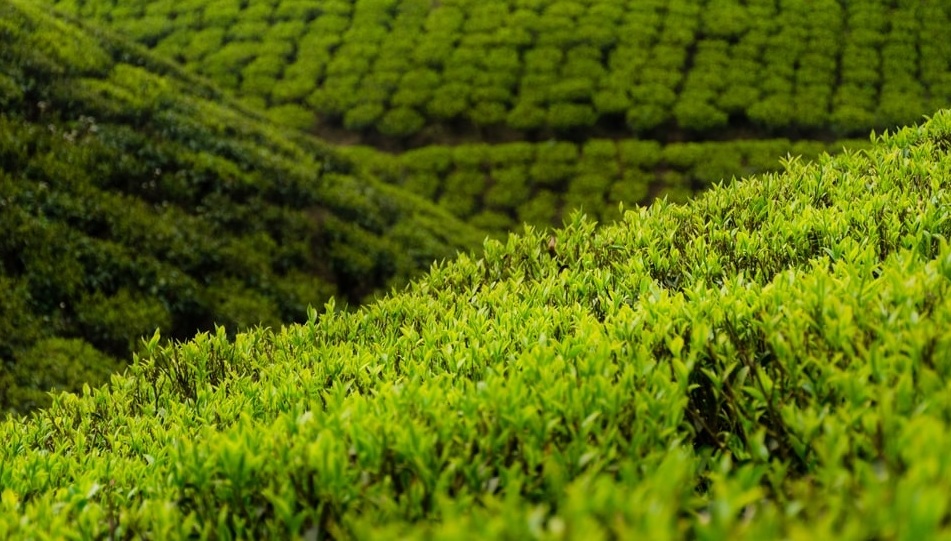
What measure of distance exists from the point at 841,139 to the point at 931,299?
23492 millimetres

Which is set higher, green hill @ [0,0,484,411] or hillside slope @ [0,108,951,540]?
hillside slope @ [0,108,951,540]

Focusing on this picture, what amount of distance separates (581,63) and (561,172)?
5604 millimetres

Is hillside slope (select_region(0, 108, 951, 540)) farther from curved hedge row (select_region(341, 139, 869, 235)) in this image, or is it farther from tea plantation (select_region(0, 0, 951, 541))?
curved hedge row (select_region(341, 139, 869, 235))

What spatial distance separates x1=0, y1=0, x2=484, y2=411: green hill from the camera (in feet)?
32.3

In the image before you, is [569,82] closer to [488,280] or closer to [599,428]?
[488,280]

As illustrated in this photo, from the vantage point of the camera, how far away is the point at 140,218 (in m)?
11.6

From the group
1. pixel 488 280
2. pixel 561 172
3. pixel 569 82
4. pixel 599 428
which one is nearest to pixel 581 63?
pixel 569 82

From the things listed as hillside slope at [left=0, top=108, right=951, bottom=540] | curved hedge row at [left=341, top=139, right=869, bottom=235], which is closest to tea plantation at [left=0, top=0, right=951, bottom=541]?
hillside slope at [left=0, top=108, right=951, bottom=540]

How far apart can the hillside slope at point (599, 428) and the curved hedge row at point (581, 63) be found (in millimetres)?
21051

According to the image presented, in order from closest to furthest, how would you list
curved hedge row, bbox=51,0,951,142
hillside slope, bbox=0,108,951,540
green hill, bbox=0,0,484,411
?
1. hillside slope, bbox=0,108,951,540
2. green hill, bbox=0,0,484,411
3. curved hedge row, bbox=51,0,951,142

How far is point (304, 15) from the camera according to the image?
30.5 m

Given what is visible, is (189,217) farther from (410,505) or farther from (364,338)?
(410,505)

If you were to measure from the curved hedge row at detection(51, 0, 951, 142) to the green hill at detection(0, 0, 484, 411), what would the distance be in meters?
9.86

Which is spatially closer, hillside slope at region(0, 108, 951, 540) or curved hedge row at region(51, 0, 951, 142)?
hillside slope at region(0, 108, 951, 540)
